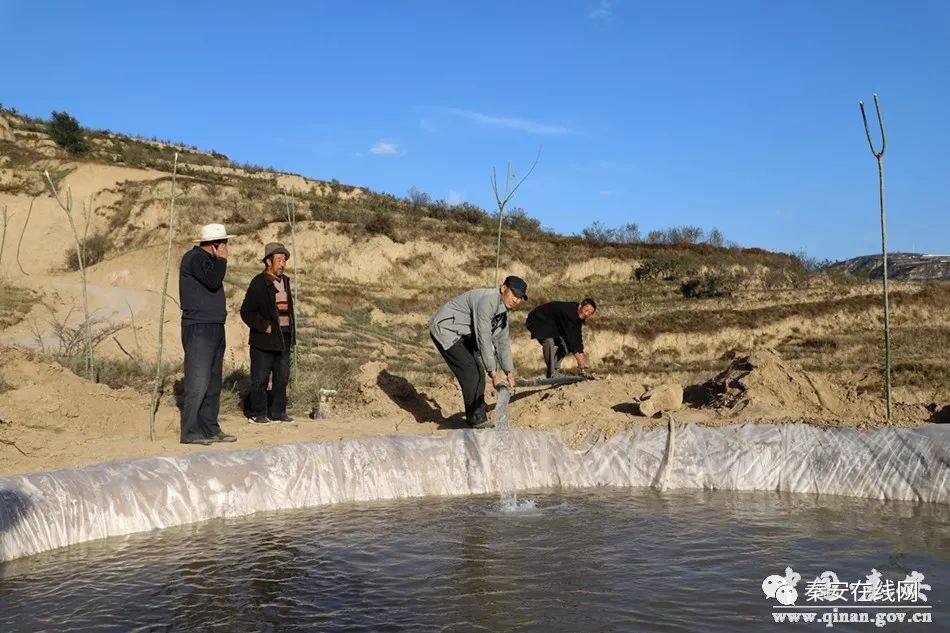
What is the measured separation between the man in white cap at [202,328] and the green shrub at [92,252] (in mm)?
Result: 20318

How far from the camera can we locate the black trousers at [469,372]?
7352 millimetres

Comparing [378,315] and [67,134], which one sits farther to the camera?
[67,134]

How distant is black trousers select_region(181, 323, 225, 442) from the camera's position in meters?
6.59

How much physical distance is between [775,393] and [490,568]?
15.7ft

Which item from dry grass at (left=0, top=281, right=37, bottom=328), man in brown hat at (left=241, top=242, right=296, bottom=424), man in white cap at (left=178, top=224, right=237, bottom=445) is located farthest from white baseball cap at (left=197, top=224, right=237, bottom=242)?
dry grass at (left=0, top=281, right=37, bottom=328)

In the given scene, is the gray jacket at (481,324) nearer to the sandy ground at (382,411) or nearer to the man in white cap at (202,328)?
the sandy ground at (382,411)

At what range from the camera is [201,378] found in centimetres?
664

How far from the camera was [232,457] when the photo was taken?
601cm

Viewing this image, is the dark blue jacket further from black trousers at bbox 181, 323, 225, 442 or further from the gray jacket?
the gray jacket

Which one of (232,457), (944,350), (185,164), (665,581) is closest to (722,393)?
(665,581)

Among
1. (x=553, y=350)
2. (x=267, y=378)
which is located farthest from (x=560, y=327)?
(x=267, y=378)

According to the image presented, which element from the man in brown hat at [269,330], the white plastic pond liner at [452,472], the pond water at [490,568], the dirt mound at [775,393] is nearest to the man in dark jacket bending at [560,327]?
the dirt mound at [775,393]

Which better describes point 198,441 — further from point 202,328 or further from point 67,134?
point 67,134

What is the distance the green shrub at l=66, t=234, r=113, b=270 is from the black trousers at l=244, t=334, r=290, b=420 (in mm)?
19624
